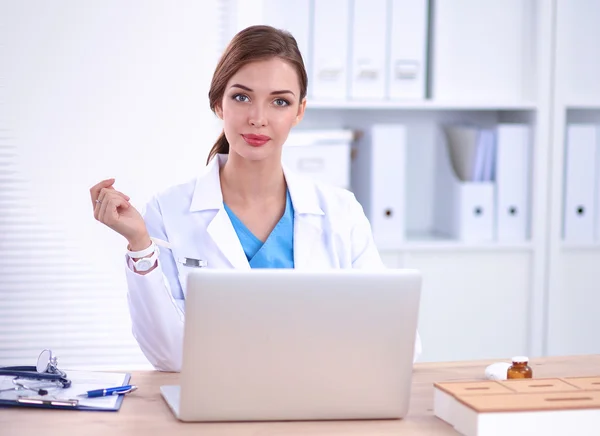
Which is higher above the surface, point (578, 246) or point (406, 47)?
point (406, 47)

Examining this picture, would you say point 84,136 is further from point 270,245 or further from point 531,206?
point 531,206

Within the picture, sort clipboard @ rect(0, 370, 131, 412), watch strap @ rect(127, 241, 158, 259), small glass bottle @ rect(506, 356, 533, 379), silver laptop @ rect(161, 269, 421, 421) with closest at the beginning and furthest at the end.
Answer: silver laptop @ rect(161, 269, 421, 421), clipboard @ rect(0, 370, 131, 412), small glass bottle @ rect(506, 356, 533, 379), watch strap @ rect(127, 241, 158, 259)

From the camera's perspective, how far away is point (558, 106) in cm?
304

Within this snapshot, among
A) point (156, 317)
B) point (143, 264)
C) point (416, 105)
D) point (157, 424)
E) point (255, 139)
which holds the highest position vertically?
point (416, 105)

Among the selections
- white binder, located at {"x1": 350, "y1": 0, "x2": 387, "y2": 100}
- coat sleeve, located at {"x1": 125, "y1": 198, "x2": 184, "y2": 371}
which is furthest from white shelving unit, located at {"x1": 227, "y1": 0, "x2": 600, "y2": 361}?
coat sleeve, located at {"x1": 125, "y1": 198, "x2": 184, "y2": 371}

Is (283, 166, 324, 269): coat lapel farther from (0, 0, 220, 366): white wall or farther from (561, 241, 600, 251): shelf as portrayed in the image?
(561, 241, 600, 251): shelf

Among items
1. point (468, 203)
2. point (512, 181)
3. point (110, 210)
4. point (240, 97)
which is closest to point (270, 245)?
point (240, 97)

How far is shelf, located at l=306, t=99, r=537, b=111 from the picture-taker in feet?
9.51

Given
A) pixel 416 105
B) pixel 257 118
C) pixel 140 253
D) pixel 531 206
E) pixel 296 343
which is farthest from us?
pixel 531 206

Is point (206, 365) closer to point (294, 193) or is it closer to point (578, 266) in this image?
point (294, 193)

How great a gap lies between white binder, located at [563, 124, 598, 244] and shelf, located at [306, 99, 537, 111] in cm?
19

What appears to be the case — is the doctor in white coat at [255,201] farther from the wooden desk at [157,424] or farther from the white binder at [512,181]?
the white binder at [512,181]

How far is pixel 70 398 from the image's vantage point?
141cm

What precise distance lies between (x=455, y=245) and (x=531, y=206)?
0.31 meters
